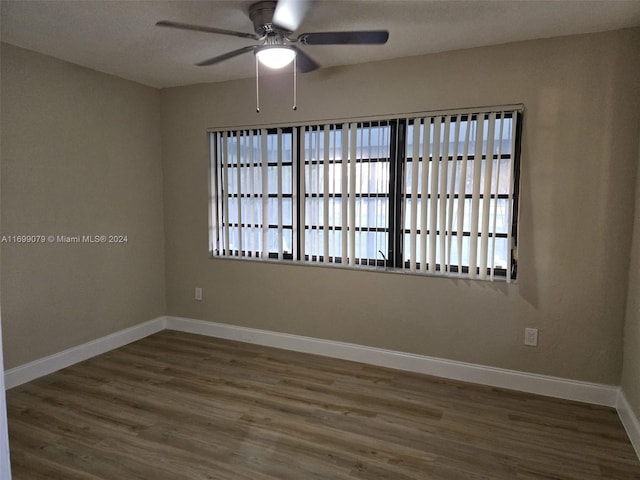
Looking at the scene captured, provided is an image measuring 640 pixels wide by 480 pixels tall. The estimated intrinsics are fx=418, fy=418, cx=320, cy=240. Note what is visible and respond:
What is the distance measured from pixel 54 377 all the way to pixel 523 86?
4.10 meters

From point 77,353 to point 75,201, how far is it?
1.28 metres

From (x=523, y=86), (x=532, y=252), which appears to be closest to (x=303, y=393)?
(x=532, y=252)

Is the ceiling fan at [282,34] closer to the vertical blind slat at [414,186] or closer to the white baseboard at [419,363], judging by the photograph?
the vertical blind slat at [414,186]

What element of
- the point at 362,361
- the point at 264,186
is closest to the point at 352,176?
the point at 264,186

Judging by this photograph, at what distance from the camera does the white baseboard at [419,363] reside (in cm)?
291

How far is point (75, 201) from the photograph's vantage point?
3471mm

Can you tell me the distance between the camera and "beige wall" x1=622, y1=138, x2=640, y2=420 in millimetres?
2488

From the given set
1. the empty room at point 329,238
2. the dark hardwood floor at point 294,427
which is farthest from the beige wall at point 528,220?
the dark hardwood floor at point 294,427

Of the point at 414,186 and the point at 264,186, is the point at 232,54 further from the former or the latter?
the point at 414,186

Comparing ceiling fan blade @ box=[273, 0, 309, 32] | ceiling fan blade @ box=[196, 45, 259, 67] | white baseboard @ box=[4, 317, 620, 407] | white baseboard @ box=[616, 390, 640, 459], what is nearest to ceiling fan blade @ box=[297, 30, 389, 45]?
ceiling fan blade @ box=[273, 0, 309, 32]

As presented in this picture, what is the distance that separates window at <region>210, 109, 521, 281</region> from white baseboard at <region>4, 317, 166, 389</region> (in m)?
1.03

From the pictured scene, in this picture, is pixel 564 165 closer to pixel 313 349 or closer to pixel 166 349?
pixel 313 349

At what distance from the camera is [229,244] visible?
4059 millimetres

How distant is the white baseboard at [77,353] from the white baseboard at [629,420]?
397 centimetres
